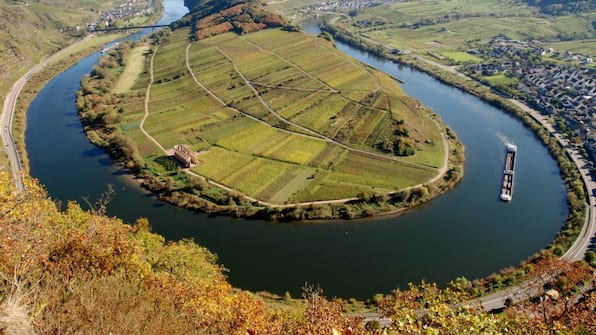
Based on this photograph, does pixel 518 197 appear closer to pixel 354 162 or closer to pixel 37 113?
pixel 354 162

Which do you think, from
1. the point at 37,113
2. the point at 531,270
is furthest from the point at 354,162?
the point at 37,113

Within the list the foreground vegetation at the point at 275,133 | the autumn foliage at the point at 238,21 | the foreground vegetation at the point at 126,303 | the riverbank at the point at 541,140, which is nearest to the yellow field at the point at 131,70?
the foreground vegetation at the point at 275,133

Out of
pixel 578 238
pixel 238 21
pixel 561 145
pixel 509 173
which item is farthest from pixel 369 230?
pixel 238 21

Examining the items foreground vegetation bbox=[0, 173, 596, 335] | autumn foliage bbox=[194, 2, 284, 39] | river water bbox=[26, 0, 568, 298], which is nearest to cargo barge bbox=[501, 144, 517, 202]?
river water bbox=[26, 0, 568, 298]

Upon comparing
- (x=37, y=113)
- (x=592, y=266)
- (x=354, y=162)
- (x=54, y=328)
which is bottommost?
(x=592, y=266)

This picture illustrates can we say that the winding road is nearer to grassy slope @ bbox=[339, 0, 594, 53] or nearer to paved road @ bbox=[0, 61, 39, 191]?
paved road @ bbox=[0, 61, 39, 191]

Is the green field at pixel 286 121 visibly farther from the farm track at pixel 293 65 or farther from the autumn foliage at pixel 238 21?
the autumn foliage at pixel 238 21
